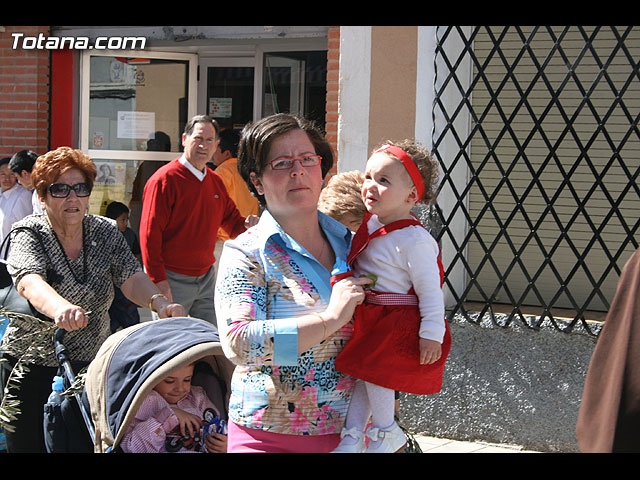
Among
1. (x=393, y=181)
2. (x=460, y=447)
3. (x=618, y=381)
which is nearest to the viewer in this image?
(x=618, y=381)

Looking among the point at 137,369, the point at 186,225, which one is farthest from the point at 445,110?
the point at 137,369

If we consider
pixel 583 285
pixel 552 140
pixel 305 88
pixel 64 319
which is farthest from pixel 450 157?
pixel 64 319

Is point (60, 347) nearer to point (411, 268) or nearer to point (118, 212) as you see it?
point (411, 268)

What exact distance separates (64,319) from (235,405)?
1.32 meters

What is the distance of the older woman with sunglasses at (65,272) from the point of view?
384cm

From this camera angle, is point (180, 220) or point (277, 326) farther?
point (180, 220)

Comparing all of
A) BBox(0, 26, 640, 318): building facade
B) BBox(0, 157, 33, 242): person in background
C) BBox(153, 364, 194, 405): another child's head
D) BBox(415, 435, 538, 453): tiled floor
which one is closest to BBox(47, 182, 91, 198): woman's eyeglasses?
BBox(153, 364, 194, 405): another child's head

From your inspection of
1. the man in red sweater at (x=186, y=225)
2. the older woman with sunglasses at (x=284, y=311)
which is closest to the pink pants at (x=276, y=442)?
the older woman with sunglasses at (x=284, y=311)

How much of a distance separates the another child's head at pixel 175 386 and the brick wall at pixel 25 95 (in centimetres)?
604

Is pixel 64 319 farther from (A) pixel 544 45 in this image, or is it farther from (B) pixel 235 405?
(A) pixel 544 45

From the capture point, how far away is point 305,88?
27.2 feet

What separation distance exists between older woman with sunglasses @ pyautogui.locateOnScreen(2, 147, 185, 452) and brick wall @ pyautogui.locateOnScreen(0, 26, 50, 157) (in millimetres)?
4924

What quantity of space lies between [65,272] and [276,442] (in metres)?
1.91

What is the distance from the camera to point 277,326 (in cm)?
227
